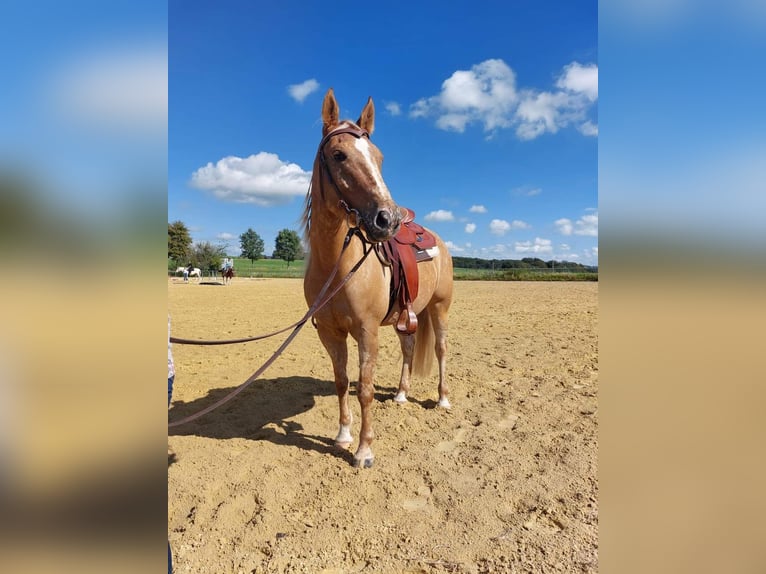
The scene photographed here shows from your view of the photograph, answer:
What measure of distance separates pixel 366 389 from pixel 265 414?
4.92 ft

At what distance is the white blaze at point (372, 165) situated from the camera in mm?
2479

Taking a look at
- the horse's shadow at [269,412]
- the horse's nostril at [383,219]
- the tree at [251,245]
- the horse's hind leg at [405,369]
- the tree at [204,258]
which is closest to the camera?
the horse's nostril at [383,219]

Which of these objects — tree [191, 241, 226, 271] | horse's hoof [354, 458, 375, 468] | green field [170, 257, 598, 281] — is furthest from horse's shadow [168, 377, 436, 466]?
tree [191, 241, 226, 271]

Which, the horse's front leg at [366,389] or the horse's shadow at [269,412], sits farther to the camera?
the horse's shadow at [269,412]

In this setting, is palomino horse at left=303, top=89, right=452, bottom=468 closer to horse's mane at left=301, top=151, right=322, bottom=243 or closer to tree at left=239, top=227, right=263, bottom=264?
horse's mane at left=301, top=151, right=322, bottom=243

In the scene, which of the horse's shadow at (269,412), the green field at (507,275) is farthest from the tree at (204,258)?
the horse's shadow at (269,412)

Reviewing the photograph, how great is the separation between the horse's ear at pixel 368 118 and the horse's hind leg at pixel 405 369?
87.6 inches

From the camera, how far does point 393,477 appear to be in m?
2.81

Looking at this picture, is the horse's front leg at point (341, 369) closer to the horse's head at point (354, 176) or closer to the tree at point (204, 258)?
the horse's head at point (354, 176)

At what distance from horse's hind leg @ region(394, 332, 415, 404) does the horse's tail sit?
0.29 ft

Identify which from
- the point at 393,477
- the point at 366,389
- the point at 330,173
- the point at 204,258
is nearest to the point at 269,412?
the point at 366,389
